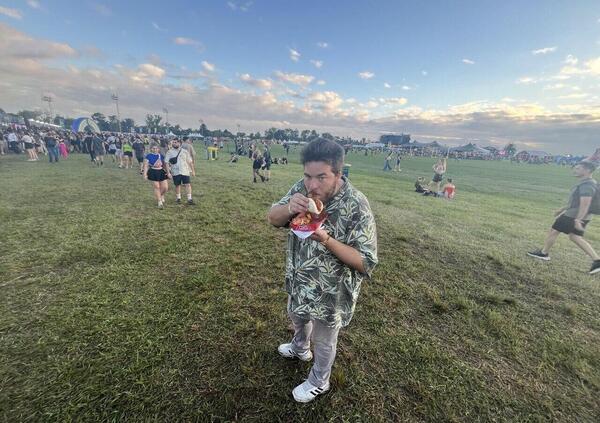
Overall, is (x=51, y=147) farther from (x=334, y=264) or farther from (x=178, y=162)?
(x=334, y=264)

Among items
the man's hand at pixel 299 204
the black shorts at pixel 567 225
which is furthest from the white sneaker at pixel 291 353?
the black shorts at pixel 567 225

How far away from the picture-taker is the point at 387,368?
2.91 m

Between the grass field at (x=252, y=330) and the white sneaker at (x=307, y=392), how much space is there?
7cm

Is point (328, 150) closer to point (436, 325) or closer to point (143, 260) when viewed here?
point (436, 325)

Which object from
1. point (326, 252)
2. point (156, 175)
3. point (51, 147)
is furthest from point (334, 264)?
point (51, 147)

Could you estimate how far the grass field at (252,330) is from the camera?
8.12ft

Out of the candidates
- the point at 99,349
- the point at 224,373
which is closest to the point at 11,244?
the point at 99,349

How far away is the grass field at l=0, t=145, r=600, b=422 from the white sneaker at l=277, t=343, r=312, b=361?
0.09m

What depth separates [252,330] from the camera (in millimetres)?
3354

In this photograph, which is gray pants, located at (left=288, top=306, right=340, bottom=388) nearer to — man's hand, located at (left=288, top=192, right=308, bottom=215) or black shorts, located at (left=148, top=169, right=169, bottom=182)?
man's hand, located at (left=288, top=192, right=308, bottom=215)

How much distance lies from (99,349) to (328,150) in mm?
3285

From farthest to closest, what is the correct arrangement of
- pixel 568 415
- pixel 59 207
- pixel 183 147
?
1. pixel 183 147
2. pixel 59 207
3. pixel 568 415

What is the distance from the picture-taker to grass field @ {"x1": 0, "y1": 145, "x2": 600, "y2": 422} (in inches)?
97.4

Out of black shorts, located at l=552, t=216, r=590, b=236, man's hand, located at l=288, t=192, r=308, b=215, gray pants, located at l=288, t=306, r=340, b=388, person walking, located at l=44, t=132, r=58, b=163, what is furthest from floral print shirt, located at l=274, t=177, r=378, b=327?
person walking, located at l=44, t=132, r=58, b=163
